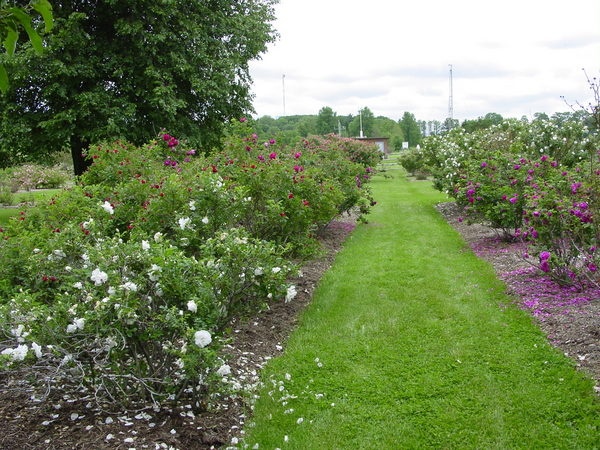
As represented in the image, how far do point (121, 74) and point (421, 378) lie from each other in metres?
10.4

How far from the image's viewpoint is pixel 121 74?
11789mm

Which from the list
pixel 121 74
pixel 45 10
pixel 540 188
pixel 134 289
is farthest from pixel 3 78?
pixel 121 74

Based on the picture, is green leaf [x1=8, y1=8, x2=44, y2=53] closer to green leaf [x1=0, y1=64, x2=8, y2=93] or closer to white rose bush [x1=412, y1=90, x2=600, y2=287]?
green leaf [x1=0, y1=64, x2=8, y2=93]

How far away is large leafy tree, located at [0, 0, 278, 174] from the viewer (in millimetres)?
11359

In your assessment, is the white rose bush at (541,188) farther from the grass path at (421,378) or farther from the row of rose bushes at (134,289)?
the row of rose bushes at (134,289)

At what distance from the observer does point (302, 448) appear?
330 centimetres

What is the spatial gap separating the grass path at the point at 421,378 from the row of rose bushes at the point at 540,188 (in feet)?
2.95

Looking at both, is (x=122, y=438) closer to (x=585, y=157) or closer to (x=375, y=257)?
(x=375, y=257)

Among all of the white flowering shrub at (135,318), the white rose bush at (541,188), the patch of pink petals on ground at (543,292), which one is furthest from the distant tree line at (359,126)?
the white flowering shrub at (135,318)

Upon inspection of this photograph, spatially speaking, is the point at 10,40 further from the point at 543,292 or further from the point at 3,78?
the point at 543,292

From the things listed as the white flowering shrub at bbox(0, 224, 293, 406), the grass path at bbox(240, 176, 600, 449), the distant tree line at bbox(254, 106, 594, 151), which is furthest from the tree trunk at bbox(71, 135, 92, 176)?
the distant tree line at bbox(254, 106, 594, 151)

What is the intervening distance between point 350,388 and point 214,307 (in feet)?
A: 4.57

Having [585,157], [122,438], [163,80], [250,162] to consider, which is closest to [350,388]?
[122,438]

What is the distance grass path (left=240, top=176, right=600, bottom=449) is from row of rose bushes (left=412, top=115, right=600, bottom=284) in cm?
90
